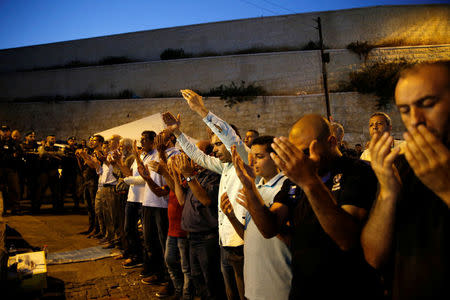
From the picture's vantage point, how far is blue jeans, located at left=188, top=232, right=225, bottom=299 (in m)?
3.14

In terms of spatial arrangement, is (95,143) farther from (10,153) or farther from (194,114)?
(194,114)

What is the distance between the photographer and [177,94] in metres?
23.3

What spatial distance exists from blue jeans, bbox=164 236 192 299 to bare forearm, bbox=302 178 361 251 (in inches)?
99.4

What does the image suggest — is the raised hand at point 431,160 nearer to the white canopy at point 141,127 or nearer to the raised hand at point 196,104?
the raised hand at point 196,104

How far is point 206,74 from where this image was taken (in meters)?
23.4

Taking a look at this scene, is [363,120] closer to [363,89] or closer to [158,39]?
[363,89]

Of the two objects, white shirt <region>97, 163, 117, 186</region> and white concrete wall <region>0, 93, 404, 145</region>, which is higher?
white concrete wall <region>0, 93, 404, 145</region>

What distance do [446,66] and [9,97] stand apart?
29913 mm

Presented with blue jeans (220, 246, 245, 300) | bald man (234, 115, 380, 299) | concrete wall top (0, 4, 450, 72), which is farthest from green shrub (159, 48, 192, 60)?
bald man (234, 115, 380, 299)

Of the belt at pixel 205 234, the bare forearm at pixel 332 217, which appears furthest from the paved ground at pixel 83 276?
the bare forearm at pixel 332 217

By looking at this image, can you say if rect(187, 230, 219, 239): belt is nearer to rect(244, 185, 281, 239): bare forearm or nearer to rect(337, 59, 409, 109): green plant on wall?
rect(244, 185, 281, 239): bare forearm

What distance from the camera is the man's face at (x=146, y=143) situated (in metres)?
4.99

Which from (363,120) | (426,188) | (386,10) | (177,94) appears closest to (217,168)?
(426,188)

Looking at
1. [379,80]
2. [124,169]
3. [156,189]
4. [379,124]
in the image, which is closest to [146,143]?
[124,169]
